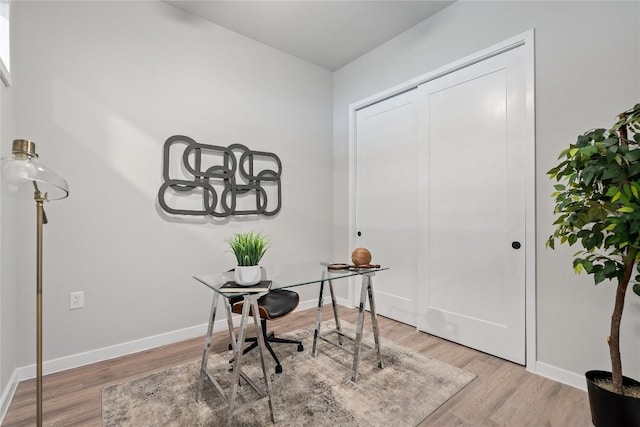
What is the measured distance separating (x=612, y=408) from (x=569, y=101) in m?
1.80

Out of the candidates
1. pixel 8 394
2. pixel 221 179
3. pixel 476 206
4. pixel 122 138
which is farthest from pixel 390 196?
pixel 8 394

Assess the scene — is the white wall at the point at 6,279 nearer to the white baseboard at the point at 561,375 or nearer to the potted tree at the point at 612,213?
the potted tree at the point at 612,213

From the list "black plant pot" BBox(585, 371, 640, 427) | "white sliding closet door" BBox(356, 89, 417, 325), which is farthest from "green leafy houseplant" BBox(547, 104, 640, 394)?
"white sliding closet door" BBox(356, 89, 417, 325)

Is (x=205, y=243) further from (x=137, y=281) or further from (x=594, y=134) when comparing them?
(x=594, y=134)

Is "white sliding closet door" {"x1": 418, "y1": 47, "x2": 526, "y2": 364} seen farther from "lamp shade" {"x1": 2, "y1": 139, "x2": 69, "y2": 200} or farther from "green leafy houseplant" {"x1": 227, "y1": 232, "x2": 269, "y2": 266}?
"lamp shade" {"x1": 2, "y1": 139, "x2": 69, "y2": 200}

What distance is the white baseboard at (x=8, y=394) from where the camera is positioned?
1647 millimetres

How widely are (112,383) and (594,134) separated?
3169 millimetres

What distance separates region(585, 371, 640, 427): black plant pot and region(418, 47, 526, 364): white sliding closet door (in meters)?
0.71

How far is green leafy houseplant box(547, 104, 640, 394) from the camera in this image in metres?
1.33

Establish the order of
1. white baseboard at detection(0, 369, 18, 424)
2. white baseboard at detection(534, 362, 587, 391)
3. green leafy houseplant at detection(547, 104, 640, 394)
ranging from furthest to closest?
white baseboard at detection(534, 362, 587, 391) < white baseboard at detection(0, 369, 18, 424) < green leafy houseplant at detection(547, 104, 640, 394)

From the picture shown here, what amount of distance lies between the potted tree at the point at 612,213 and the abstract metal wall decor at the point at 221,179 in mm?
2472

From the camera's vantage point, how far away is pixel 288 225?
137 inches

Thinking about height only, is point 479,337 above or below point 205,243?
below

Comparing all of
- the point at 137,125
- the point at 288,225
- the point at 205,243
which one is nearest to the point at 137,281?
the point at 205,243
